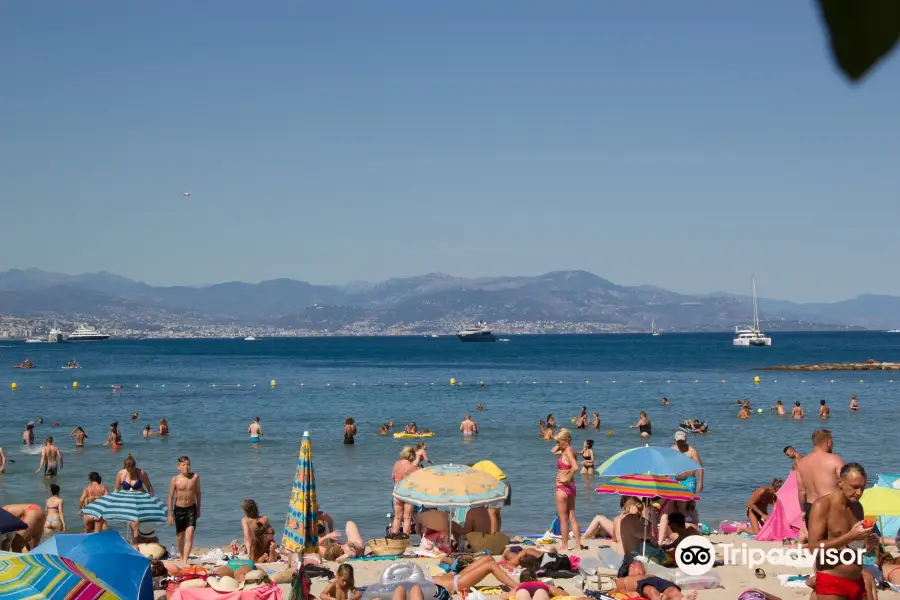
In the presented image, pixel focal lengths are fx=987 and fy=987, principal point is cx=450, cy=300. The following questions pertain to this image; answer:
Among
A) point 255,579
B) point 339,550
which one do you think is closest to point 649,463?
point 339,550

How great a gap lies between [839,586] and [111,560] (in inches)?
227

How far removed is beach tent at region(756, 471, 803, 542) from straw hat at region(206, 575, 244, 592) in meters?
7.10

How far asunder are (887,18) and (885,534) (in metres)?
13.0

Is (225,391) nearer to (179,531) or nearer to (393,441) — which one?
(393,441)

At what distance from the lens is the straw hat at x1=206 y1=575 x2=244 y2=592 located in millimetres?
10103

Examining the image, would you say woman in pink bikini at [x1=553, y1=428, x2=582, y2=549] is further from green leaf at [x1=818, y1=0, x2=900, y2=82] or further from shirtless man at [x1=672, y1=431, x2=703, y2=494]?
green leaf at [x1=818, y1=0, x2=900, y2=82]

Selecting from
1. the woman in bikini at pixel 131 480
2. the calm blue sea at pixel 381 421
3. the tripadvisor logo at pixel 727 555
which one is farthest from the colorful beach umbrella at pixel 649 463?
the woman in bikini at pixel 131 480

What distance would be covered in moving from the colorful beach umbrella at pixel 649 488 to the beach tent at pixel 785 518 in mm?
1403

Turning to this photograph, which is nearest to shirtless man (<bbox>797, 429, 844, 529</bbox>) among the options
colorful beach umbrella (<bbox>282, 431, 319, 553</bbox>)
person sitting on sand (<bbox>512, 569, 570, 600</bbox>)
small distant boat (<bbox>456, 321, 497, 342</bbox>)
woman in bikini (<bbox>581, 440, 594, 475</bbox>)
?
person sitting on sand (<bbox>512, 569, 570, 600</bbox>)

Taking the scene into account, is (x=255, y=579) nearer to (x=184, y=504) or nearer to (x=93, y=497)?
(x=184, y=504)

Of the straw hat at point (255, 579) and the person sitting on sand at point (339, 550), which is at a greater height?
the straw hat at point (255, 579)

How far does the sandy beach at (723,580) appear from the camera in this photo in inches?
408

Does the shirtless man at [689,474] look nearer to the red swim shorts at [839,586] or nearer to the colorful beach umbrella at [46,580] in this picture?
the red swim shorts at [839,586]

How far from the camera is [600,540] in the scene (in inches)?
A: 544
